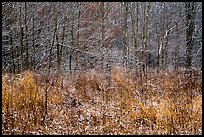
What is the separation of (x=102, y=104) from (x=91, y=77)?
7.92ft

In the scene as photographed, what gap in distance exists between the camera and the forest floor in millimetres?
8914

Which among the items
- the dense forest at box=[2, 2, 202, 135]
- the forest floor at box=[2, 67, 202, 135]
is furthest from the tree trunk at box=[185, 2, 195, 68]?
the forest floor at box=[2, 67, 202, 135]

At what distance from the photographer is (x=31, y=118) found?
919 cm

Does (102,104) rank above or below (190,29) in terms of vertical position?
below

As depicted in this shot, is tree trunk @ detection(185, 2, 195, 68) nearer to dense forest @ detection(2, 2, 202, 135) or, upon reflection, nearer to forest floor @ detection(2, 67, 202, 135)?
dense forest @ detection(2, 2, 202, 135)

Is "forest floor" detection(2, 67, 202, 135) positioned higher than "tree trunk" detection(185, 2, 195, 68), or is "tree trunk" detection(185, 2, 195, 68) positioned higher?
"tree trunk" detection(185, 2, 195, 68)

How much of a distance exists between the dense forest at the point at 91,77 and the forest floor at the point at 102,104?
0.03 m

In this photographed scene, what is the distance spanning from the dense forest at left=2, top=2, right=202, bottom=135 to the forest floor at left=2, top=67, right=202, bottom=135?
0.09ft

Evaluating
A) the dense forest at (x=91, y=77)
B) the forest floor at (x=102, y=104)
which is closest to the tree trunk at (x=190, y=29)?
the dense forest at (x=91, y=77)

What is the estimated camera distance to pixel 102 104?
34.6 feet

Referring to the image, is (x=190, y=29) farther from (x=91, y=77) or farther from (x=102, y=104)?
(x=102, y=104)

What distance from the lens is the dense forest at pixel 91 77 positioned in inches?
362

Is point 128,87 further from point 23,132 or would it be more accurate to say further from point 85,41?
point 85,41

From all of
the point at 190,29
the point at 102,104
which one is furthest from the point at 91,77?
the point at 190,29
